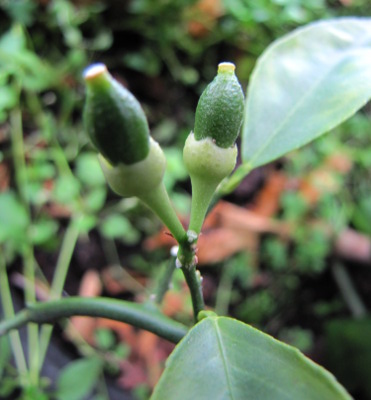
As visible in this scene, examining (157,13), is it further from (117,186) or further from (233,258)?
(117,186)

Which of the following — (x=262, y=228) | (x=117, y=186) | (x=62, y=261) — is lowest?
(x=262, y=228)

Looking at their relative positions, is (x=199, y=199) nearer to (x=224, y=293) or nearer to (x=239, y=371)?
(x=239, y=371)

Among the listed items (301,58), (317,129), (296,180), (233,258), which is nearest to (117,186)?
(317,129)

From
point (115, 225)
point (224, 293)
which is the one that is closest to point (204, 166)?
point (115, 225)

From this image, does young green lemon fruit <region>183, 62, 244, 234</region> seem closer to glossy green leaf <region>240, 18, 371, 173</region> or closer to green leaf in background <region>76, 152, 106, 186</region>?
glossy green leaf <region>240, 18, 371, 173</region>

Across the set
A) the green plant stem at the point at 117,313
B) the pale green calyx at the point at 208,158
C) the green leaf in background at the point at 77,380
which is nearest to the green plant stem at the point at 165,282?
the green plant stem at the point at 117,313
